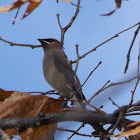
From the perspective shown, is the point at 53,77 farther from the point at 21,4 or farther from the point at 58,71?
the point at 21,4

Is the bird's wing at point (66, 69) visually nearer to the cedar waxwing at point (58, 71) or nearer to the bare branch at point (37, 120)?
the cedar waxwing at point (58, 71)

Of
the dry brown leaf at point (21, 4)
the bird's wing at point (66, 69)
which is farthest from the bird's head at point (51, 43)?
the dry brown leaf at point (21, 4)

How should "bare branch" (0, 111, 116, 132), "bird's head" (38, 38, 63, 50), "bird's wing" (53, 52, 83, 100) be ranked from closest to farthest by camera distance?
1. "bare branch" (0, 111, 116, 132)
2. "bird's wing" (53, 52, 83, 100)
3. "bird's head" (38, 38, 63, 50)

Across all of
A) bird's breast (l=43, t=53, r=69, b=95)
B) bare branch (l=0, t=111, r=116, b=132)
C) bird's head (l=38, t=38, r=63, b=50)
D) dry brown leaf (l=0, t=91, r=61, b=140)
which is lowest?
bare branch (l=0, t=111, r=116, b=132)

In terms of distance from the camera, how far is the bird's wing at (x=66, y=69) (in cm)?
385

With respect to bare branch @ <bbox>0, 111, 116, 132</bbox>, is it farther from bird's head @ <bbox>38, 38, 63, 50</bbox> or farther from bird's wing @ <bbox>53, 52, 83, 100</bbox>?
bird's head @ <bbox>38, 38, 63, 50</bbox>

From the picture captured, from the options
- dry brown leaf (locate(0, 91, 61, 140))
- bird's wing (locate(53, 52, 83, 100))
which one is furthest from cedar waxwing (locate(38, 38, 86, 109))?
dry brown leaf (locate(0, 91, 61, 140))

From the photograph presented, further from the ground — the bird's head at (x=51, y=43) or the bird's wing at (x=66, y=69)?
the bird's head at (x=51, y=43)

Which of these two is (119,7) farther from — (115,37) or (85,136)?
(115,37)

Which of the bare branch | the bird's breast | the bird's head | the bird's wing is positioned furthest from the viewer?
the bird's head

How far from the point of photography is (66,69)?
4230 millimetres

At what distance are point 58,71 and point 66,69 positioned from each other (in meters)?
0.14

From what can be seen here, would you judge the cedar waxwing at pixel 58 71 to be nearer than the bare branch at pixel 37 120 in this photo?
No

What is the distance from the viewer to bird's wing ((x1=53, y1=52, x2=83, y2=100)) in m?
3.85
